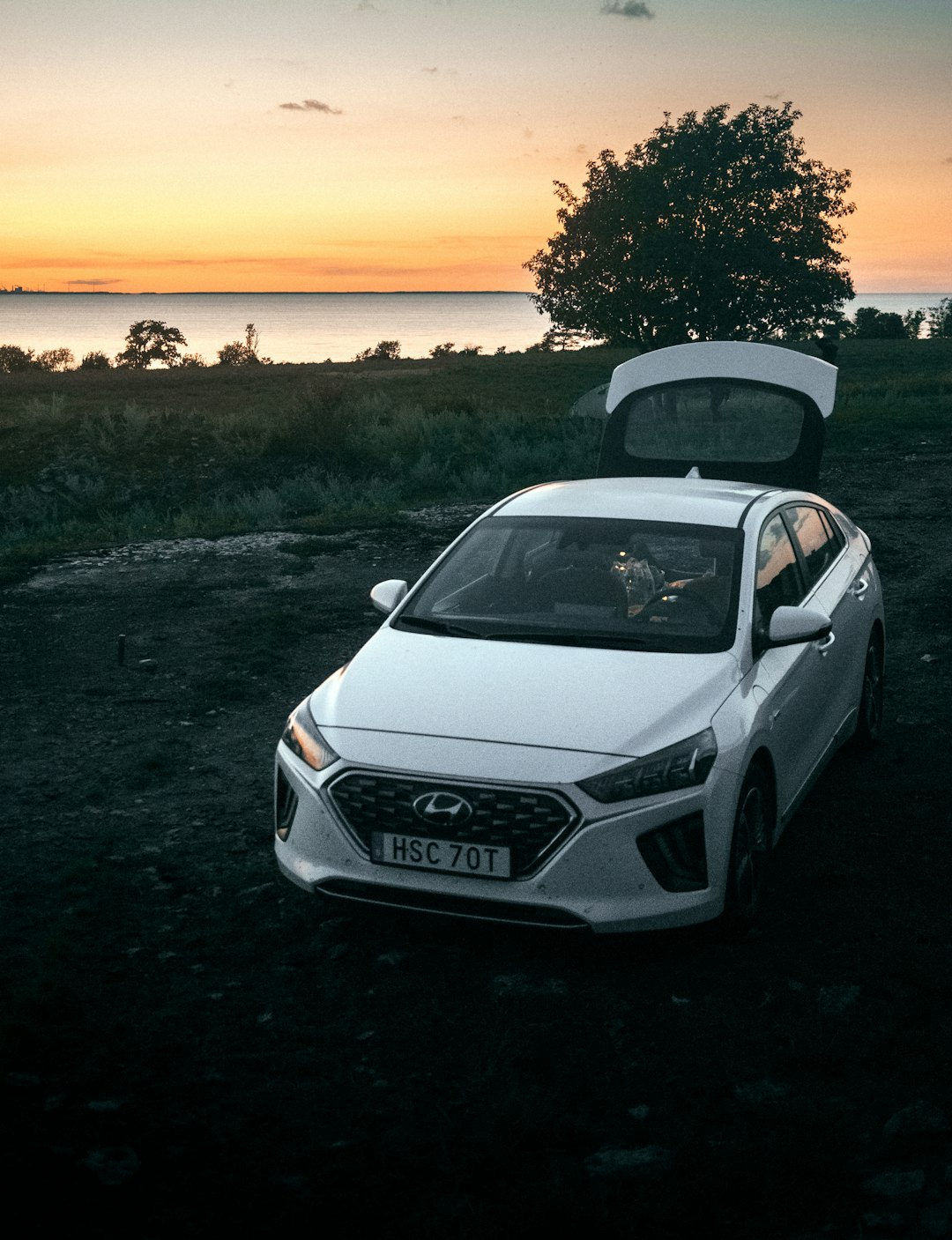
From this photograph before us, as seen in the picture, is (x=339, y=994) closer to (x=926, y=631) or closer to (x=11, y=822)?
(x=11, y=822)

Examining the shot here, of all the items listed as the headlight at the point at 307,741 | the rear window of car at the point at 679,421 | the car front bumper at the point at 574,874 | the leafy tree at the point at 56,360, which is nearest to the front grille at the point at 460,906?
the car front bumper at the point at 574,874

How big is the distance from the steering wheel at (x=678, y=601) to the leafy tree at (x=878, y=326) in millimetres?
72372

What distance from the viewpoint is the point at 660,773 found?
4359mm

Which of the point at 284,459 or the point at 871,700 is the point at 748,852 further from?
the point at 284,459

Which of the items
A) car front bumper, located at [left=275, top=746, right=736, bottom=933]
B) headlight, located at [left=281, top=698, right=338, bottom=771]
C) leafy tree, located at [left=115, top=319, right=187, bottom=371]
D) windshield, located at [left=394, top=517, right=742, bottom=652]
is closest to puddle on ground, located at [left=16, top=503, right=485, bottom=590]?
windshield, located at [left=394, top=517, right=742, bottom=652]

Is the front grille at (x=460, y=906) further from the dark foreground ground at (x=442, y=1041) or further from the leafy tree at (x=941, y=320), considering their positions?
the leafy tree at (x=941, y=320)

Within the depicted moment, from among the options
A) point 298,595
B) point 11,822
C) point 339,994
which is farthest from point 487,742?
point 298,595

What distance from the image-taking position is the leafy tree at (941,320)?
8656cm

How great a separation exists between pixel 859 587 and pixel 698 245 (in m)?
32.8

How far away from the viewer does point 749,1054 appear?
4023mm

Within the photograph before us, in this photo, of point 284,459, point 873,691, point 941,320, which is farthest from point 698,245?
point 941,320

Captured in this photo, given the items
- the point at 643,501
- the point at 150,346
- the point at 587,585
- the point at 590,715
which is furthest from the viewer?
the point at 150,346

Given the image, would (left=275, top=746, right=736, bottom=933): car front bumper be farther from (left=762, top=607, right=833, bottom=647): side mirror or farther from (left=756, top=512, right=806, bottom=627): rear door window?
(left=756, top=512, right=806, bottom=627): rear door window

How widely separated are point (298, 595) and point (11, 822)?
5458 millimetres
